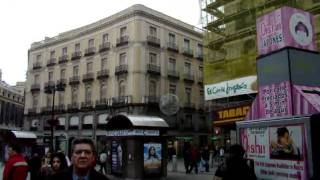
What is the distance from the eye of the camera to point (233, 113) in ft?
88.5

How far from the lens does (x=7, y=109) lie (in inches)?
4434

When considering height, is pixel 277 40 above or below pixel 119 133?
above

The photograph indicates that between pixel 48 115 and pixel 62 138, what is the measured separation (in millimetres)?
4682

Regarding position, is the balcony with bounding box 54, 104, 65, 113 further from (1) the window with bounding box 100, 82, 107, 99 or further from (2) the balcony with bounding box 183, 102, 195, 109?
(2) the balcony with bounding box 183, 102, 195, 109

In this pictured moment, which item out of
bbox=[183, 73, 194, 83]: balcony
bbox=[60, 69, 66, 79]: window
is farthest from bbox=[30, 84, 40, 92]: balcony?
bbox=[183, 73, 194, 83]: balcony

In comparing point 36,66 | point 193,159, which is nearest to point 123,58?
point 36,66

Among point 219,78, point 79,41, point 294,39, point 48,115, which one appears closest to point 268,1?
point 219,78

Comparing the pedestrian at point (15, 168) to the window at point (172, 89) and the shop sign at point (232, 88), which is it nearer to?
the shop sign at point (232, 88)

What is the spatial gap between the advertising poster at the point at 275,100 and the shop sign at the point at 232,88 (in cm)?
2061

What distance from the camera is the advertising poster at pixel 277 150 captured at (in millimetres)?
5969

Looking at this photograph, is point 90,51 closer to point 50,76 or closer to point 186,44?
point 50,76

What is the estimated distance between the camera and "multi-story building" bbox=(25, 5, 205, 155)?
4731cm

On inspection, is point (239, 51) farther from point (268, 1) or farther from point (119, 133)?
point (119, 133)

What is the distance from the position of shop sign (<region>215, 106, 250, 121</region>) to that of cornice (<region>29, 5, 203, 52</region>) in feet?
73.5
